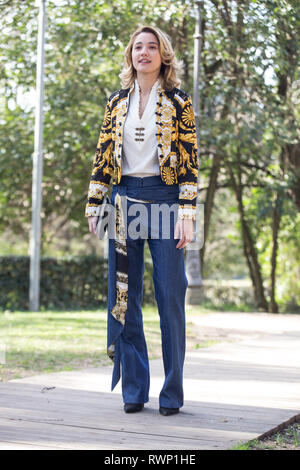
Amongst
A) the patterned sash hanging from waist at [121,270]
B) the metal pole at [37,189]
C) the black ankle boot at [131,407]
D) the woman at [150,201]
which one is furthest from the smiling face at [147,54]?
the metal pole at [37,189]

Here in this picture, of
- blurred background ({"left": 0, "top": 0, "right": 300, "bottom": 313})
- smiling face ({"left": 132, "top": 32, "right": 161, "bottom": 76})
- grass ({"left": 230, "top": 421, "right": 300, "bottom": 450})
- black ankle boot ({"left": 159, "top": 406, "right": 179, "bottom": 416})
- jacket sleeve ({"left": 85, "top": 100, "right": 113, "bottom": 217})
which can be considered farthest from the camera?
blurred background ({"left": 0, "top": 0, "right": 300, "bottom": 313})

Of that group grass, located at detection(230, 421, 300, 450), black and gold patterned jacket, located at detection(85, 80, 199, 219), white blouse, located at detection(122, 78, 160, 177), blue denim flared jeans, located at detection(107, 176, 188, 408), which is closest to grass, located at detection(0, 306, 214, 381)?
blue denim flared jeans, located at detection(107, 176, 188, 408)

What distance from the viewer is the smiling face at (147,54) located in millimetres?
3646

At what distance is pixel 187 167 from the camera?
141 inches

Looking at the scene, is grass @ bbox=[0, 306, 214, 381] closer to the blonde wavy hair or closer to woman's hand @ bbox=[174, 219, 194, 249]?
woman's hand @ bbox=[174, 219, 194, 249]

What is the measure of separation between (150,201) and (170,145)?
0.97 feet

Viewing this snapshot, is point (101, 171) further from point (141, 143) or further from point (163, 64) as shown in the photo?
point (163, 64)

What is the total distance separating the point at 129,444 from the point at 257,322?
7524 mm

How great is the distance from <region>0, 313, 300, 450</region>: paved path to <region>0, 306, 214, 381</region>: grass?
31.8 inches

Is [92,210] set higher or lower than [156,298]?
higher

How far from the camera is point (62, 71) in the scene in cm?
1448

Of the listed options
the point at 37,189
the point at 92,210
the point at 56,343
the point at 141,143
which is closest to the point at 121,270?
the point at 92,210

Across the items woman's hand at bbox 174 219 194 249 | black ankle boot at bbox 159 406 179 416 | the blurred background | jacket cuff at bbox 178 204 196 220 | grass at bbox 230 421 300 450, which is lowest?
grass at bbox 230 421 300 450

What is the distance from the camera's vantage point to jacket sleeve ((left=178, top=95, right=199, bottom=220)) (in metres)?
3.56
